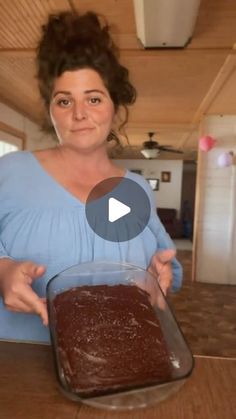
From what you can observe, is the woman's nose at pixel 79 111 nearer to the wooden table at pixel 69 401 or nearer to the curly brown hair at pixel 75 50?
the curly brown hair at pixel 75 50

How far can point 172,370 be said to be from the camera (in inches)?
13.3

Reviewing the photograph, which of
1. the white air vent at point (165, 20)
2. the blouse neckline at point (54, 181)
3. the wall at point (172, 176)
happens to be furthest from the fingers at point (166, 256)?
the wall at point (172, 176)

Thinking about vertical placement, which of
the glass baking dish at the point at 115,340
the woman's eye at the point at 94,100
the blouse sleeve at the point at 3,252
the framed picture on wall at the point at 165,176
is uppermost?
the framed picture on wall at the point at 165,176

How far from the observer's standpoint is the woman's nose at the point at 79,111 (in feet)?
1.45

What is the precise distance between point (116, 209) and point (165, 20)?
0.75 m

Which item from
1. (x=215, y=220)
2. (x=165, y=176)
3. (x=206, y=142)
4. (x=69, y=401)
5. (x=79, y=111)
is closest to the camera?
(x=69, y=401)

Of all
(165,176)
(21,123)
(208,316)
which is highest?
(21,123)

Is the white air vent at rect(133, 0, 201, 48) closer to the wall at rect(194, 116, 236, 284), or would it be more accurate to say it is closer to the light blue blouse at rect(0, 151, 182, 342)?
the light blue blouse at rect(0, 151, 182, 342)

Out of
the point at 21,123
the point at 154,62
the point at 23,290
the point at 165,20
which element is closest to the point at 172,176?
the point at 21,123

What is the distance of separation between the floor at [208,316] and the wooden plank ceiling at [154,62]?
110 centimetres

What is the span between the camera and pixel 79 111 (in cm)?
44

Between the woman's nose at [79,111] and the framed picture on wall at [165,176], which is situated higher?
the framed picture on wall at [165,176]

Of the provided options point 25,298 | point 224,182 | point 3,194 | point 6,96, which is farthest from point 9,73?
point 224,182
